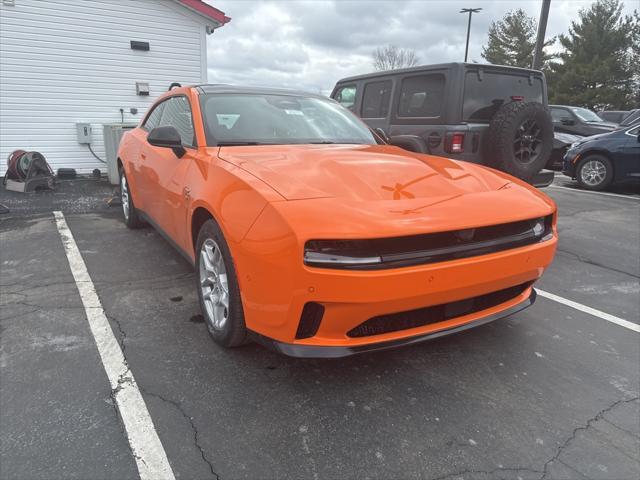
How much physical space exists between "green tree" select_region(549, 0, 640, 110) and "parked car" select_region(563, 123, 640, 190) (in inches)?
1305

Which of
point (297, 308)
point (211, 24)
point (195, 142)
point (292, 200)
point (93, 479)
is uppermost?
point (211, 24)

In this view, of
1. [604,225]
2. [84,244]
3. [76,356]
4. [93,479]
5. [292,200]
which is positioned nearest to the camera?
[93,479]

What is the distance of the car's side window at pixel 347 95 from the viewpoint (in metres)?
6.95

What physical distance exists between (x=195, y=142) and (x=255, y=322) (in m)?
1.55

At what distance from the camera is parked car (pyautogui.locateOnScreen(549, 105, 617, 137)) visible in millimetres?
12000

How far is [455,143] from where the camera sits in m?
5.05

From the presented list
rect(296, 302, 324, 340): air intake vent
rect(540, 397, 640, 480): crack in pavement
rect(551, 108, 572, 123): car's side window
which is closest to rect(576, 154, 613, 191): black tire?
rect(551, 108, 572, 123): car's side window

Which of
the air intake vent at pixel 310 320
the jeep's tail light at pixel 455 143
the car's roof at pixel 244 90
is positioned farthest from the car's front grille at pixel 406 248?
the jeep's tail light at pixel 455 143

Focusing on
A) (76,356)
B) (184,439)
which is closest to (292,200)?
(184,439)

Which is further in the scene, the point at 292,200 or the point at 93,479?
the point at 292,200

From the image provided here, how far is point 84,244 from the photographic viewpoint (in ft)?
15.9

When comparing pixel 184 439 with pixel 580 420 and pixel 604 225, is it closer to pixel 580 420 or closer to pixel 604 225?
pixel 580 420

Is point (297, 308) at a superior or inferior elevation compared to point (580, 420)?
superior

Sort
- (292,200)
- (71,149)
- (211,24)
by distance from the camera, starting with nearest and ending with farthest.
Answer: (292,200)
(71,149)
(211,24)
